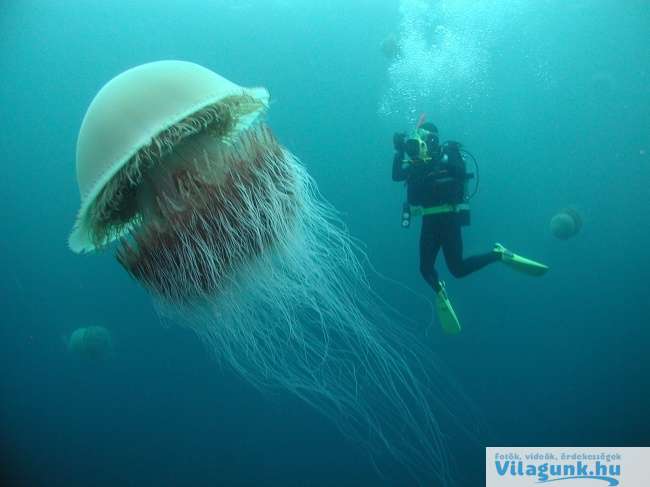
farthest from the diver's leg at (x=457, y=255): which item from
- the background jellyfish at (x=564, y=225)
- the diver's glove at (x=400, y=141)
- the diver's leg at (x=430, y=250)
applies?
the background jellyfish at (x=564, y=225)

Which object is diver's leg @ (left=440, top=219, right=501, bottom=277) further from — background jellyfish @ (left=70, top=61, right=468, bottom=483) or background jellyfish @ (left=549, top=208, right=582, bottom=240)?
background jellyfish @ (left=549, top=208, right=582, bottom=240)

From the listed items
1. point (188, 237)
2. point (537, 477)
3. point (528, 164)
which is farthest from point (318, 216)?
point (528, 164)

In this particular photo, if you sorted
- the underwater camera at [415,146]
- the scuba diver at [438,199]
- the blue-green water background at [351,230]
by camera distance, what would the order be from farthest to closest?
the blue-green water background at [351,230], the scuba diver at [438,199], the underwater camera at [415,146]

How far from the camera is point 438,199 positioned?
17.6ft

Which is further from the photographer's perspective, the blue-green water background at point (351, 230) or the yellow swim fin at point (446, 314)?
the blue-green water background at point (351, 230)

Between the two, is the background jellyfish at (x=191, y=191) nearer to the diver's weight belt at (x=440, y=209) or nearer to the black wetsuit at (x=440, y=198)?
the black wetsuit at (x=440, y=198)

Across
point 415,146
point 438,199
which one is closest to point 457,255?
point 438,199

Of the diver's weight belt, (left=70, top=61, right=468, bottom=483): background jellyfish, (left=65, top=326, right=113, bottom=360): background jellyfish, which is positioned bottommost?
(left=70, top=61, right=468, bottom=483): background jellyfish

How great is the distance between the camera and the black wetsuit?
17.1ft

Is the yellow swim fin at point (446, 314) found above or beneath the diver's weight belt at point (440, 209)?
beneath

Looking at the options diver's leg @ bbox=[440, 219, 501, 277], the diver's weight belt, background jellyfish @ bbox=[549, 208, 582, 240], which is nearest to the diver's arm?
the diver's weight belt

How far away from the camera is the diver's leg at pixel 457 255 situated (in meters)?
5.47

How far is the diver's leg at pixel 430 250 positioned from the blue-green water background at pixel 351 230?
5.71 m

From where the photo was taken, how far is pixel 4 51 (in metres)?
9.36
